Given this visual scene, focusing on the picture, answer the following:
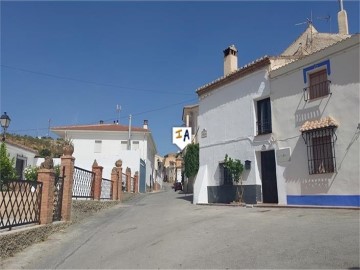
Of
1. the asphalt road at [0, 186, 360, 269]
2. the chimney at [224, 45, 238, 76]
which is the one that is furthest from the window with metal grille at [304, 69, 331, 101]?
the chimney at [224, 45, 238, 76]

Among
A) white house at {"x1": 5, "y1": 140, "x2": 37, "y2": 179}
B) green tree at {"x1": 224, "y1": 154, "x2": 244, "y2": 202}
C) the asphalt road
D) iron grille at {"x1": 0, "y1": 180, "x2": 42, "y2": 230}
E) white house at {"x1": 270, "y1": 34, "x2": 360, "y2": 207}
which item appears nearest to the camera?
the asphalt road

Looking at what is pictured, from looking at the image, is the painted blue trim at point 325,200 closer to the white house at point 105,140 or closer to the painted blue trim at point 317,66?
the painted blue trim at point 317,66

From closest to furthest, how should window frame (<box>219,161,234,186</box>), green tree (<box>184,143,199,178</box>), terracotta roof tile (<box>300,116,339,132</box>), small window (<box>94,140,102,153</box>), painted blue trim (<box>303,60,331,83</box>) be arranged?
terracotta roof tile (<box>300,116,339,132</box>) < painted blue trim (<box>303,60,331,83</box>) < window frame (<box>219,161,234,186</box>) < green tree (<box>184,143,199,178</box>) < small window (<box>94,140,102,153</box>)

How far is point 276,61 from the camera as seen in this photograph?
15.0m

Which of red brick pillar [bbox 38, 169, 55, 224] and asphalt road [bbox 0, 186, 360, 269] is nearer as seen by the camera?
asphalt road [bbox 0, 186, 360, 269]

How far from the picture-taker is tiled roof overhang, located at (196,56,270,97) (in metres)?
15.2

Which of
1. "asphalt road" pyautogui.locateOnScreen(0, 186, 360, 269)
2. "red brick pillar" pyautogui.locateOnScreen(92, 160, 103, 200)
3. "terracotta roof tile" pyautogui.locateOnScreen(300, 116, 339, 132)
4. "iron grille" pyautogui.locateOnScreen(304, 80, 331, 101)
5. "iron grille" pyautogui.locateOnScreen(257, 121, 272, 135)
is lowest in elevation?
"asphalt road" pyautogui.locateOnScreen(0, 186, 360, 269)

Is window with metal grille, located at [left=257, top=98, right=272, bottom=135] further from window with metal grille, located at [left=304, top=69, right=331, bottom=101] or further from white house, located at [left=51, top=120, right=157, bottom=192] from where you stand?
white house, located at [left=51, top=120, right=157, bottom=192]

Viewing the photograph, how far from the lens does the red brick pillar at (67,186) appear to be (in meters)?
11.5

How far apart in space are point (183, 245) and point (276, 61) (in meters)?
9.63

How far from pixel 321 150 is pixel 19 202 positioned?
949 cm

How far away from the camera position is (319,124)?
1239 centimetres

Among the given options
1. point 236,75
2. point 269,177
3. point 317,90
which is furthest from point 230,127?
point 317,90

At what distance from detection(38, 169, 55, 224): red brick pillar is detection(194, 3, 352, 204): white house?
8.29 meters
